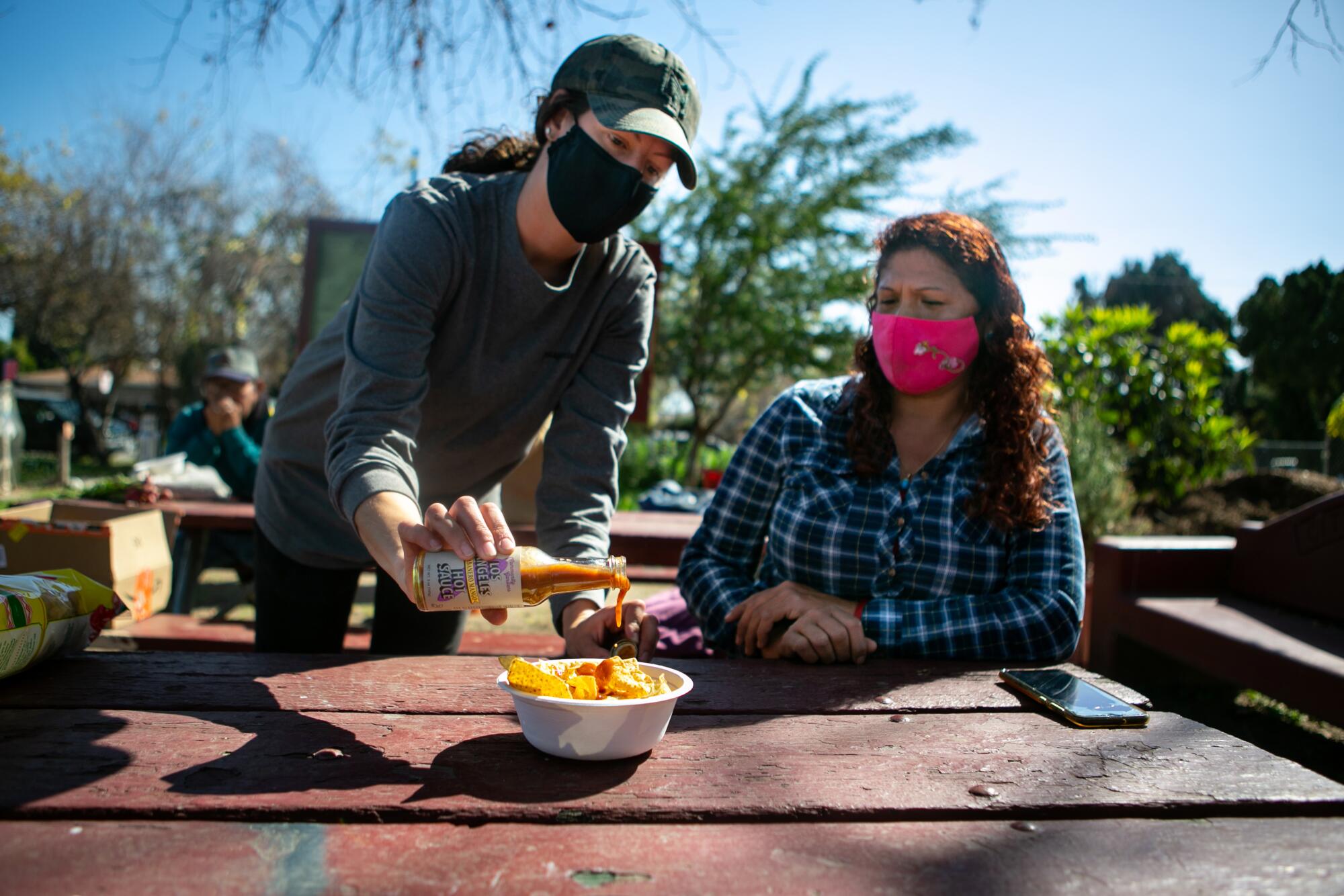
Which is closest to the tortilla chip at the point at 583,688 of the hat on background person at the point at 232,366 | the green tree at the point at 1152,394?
the hat on background person at the point at 232,366

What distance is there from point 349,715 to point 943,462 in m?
1.45

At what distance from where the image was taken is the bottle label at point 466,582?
4.10 feet

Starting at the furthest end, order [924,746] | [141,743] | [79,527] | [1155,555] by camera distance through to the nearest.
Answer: [1155,555] → [79,527] → [924,746] → [141,743]

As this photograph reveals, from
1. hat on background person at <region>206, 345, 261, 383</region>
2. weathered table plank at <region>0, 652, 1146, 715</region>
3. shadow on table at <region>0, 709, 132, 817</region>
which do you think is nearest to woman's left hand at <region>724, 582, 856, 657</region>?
weathered table plank at <region>0, 652, 1146, 715</region>

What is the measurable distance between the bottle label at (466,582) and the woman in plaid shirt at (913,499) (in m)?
0.75

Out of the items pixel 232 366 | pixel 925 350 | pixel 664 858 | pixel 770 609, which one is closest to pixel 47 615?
pixel 664 858

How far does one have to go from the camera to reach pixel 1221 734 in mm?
1382

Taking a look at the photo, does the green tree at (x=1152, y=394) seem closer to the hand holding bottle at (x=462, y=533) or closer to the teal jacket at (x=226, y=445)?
the teal jacket at (x=226, y=445)

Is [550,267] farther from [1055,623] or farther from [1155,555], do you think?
[1155,555]

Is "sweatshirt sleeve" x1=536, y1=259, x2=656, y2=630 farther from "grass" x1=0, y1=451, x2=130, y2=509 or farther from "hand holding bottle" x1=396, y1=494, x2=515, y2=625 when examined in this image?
"grass" x1=0, y1=451, x2=130, y2=509

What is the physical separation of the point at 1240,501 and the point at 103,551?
6.99 metres

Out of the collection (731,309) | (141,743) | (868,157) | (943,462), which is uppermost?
(868,157)

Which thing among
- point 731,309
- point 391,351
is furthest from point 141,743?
point 731,309

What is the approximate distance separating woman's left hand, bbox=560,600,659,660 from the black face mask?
819 mm
